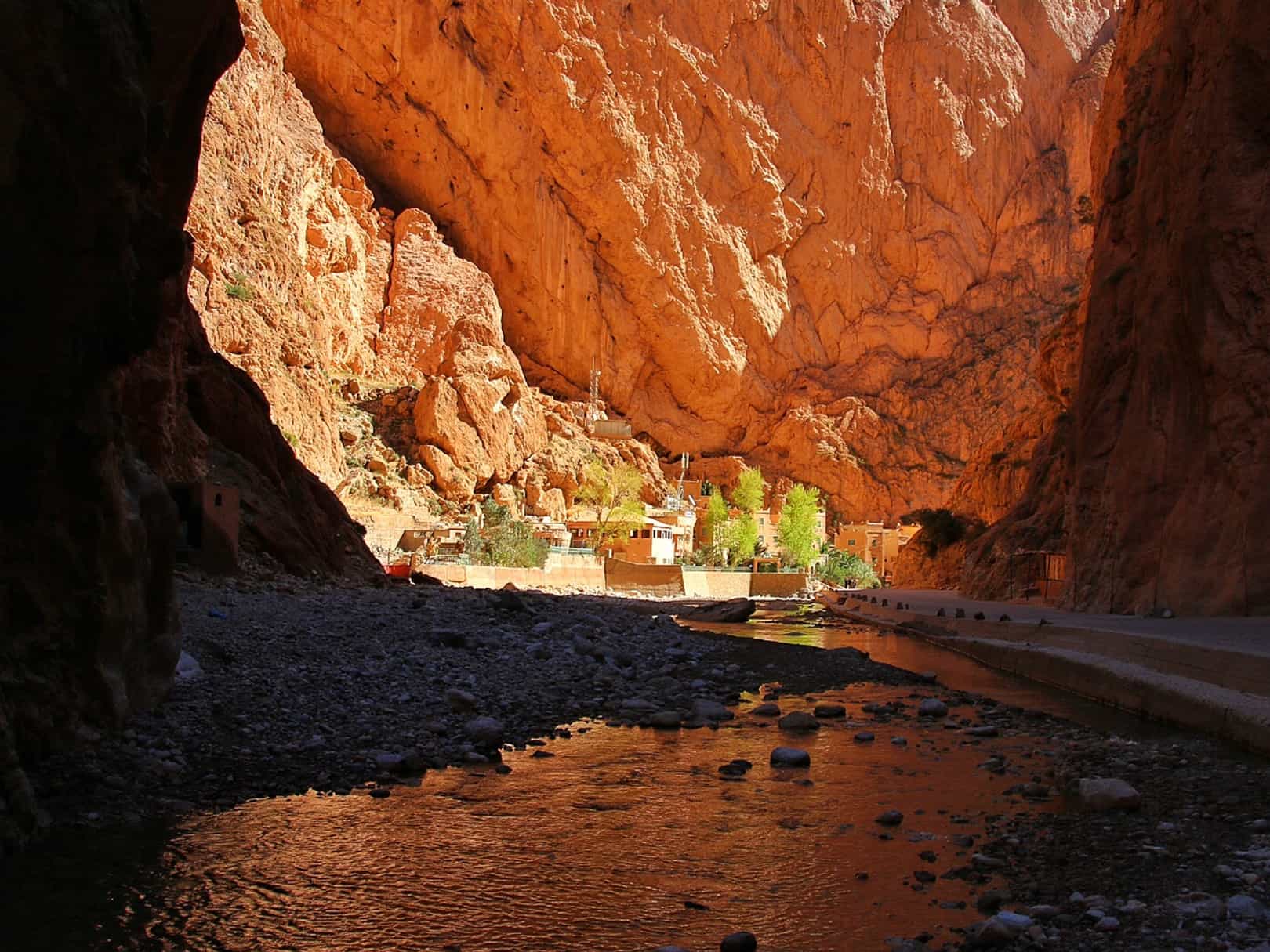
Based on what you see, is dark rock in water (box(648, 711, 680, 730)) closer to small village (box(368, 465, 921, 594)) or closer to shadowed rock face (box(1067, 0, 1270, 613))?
shadowed rock face (box(1067, 0, 1270, 613))

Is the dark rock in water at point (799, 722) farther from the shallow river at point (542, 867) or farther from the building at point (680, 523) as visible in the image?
the building at point (680, 523)

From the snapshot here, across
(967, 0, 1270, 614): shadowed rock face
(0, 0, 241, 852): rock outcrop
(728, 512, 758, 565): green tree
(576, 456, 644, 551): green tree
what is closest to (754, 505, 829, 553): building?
(728, 512, 758, 565): green tree

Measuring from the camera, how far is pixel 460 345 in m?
65.8

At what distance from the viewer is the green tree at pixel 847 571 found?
238 feet

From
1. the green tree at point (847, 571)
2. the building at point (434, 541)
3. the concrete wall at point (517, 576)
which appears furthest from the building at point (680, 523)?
the concrete wall at point (517, 576)

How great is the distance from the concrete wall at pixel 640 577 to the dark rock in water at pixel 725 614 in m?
12.3

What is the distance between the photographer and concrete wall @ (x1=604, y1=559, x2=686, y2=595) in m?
46.9

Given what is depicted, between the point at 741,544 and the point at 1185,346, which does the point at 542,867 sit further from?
the point at 741,544

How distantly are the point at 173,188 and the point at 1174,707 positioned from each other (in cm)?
1549

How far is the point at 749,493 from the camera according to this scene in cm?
7931

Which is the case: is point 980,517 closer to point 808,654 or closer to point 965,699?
point 808,654

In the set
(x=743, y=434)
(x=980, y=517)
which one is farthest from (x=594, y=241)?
(x=980, y=517)

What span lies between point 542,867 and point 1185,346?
18.7 meters

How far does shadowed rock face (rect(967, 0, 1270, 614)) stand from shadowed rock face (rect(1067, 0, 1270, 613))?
0.04 metres
